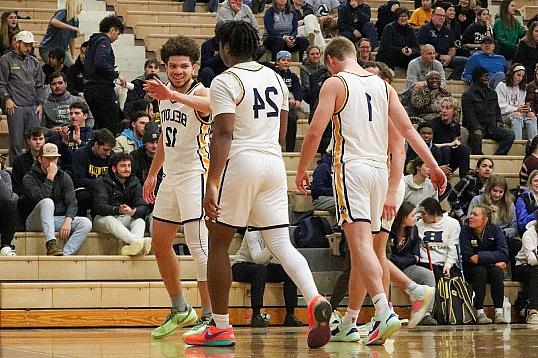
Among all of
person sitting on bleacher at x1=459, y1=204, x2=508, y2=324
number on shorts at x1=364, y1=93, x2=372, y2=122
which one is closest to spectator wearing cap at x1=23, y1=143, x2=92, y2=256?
person sitting on bleacher at x1=459, y1=204, x2=508, y2=324

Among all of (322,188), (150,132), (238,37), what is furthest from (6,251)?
(238,37)

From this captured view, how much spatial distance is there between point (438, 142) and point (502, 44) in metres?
5.00

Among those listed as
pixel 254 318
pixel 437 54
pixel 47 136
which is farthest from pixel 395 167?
pixel 437 54

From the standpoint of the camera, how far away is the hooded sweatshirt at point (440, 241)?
13.8m

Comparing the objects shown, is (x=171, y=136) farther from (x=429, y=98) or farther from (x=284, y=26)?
(x=284, y=26)

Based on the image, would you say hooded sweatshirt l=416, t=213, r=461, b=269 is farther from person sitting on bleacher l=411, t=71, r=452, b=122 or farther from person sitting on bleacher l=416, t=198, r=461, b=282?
person sitting on bleacher l=411, t=71, r=452, b=122

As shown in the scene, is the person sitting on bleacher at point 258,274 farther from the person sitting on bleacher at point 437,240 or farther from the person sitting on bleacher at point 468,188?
the person sitting on bleacher at point 468,188

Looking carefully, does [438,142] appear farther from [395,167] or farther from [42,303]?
[395,167]

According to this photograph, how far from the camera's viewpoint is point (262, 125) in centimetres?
822

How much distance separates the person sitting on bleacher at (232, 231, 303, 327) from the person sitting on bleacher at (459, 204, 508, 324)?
7.15 ft

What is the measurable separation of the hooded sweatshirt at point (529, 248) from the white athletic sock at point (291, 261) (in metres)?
6.44

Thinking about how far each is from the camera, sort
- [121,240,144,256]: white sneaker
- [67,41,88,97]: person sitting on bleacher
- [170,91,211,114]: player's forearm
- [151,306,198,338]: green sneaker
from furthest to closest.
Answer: [67,41,88,97]: person sitting on bleacher
[121,240,144,256]: white sneaker
[151,306,198,338]: green sneaker
[170,91,211,114]: player's forearm

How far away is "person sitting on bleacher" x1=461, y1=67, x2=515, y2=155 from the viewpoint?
679 inches

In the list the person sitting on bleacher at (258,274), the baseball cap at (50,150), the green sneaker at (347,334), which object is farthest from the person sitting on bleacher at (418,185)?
the green sneaker at (347,334)
